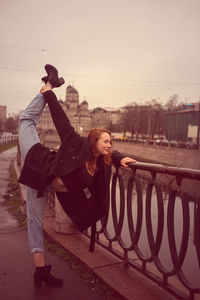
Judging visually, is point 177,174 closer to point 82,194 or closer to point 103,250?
point 82,194

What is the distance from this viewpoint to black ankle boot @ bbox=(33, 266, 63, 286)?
9.30 feet

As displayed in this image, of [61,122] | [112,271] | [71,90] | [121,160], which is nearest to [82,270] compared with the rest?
[112,271]

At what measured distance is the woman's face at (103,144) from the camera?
109 inches

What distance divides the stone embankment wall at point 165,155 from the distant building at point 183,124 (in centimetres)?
1958

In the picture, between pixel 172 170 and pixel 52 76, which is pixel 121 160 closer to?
pixel 172 170

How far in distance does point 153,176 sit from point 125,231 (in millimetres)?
5136

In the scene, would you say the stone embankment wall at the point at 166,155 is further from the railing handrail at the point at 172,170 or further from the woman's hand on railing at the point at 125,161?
the railing handrail at the point at 172,170

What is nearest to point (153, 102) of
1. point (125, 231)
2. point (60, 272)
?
point (125, 231)

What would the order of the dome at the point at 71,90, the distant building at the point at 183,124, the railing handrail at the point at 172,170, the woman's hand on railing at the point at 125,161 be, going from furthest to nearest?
the dome at the point at 71,90 < the distant building at the point at 183,124 < the woman's hand on railing at the point at 125,161 < the railing handrail at the point at 172,170

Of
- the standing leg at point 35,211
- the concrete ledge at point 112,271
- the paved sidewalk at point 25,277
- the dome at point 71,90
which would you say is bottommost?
the paved sidewalk at point 25,277

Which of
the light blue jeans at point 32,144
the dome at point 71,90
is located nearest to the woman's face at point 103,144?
the light blue jeans at point 32,144

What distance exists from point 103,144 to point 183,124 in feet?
235

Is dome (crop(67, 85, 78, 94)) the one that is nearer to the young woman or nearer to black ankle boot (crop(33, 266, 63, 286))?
the young woman

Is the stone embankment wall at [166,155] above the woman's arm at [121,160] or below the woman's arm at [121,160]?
below
